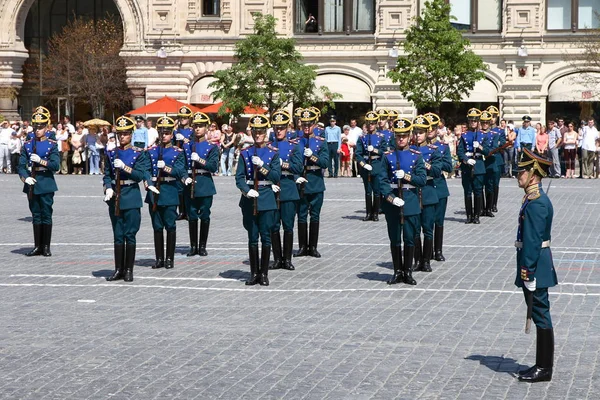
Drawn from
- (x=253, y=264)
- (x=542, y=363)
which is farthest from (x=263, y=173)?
(x=542, y=363)

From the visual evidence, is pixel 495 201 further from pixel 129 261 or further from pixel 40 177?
pixel 129 261

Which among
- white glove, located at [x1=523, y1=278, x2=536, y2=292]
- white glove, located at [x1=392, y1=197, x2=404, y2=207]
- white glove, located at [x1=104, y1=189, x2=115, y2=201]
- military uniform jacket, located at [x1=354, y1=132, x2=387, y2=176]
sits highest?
military uniform jacket, located at [x1=354, y1=132, x2=387, y2=176]

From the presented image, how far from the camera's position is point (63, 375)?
1018 cm

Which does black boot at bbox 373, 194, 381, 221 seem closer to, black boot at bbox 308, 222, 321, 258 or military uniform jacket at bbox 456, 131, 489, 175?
military uniform jacket at bbox 456, 131, 489, 175

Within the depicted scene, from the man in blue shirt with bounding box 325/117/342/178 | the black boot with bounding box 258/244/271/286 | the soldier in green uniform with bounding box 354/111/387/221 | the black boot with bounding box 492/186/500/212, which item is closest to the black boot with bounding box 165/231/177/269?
the black boot with bounding box 258/244/271/286

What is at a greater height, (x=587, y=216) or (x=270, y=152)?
(x=270, y=152)

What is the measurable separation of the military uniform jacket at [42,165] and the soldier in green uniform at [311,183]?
11.4 feet

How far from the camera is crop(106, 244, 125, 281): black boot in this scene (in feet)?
50.4

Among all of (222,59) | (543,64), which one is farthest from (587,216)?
(222,59)

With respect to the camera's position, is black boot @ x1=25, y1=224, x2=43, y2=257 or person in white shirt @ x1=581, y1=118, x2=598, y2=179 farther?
person in white shirt @ x1=581, y1=118, x2=598, y2=179

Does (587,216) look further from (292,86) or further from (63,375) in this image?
(292,86)

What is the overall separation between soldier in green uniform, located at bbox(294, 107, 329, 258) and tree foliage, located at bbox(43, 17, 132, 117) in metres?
31.1

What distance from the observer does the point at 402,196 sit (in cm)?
1514

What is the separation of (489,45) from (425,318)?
111 ft
